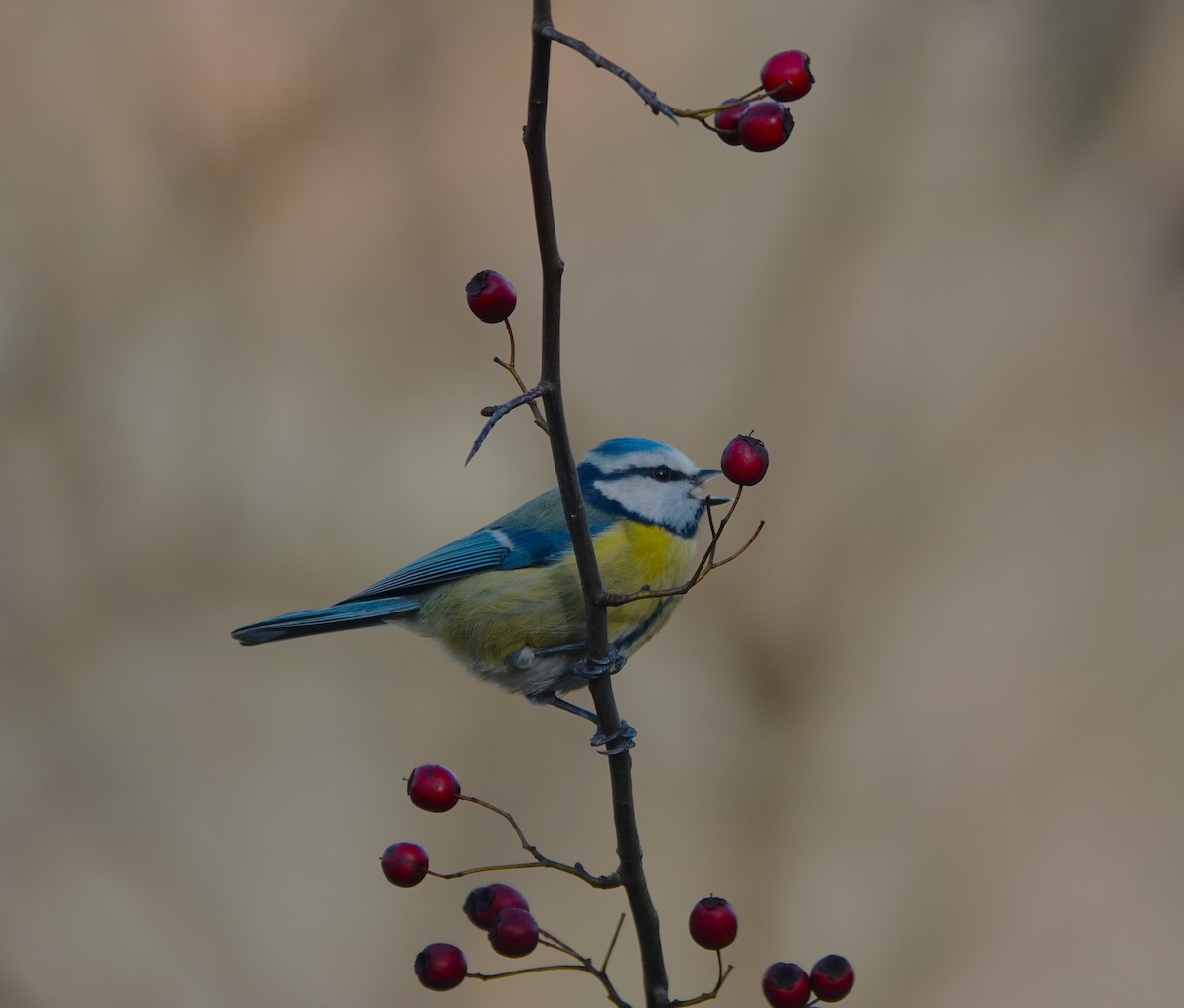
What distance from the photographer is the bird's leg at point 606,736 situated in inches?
61.2

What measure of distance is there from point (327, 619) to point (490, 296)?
1097 mm

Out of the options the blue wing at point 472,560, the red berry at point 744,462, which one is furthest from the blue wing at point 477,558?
the red berry at point 744,462

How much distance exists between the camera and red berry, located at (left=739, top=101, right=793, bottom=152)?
1188 mm

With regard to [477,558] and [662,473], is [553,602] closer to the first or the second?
[477,558]

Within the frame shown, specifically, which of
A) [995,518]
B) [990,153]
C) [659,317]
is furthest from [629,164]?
[995,518]

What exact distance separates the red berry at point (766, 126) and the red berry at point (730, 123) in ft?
0.05

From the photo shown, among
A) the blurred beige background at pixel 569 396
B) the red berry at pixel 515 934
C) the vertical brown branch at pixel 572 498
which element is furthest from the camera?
the blurred beige background at pixel 569 396

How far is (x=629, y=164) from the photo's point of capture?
4.11 meters

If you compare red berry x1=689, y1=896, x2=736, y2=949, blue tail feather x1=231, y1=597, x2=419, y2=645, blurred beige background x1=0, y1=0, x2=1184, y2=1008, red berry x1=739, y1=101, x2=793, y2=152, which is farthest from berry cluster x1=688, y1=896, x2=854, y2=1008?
blurred beige background x1=0, y1=0, x2=1184, y2=1008

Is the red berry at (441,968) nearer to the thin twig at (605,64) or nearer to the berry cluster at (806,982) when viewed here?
the berry cluster at (806,982)

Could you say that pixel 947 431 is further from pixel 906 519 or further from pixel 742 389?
pixel 742 389

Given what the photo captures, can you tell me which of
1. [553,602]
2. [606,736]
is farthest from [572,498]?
[553,602]

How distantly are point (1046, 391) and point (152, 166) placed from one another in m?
3.24

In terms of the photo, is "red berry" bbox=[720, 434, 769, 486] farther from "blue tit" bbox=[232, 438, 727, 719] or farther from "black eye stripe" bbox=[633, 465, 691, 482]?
"black eye stripe" bbox=[633, 465, 691, 482]
